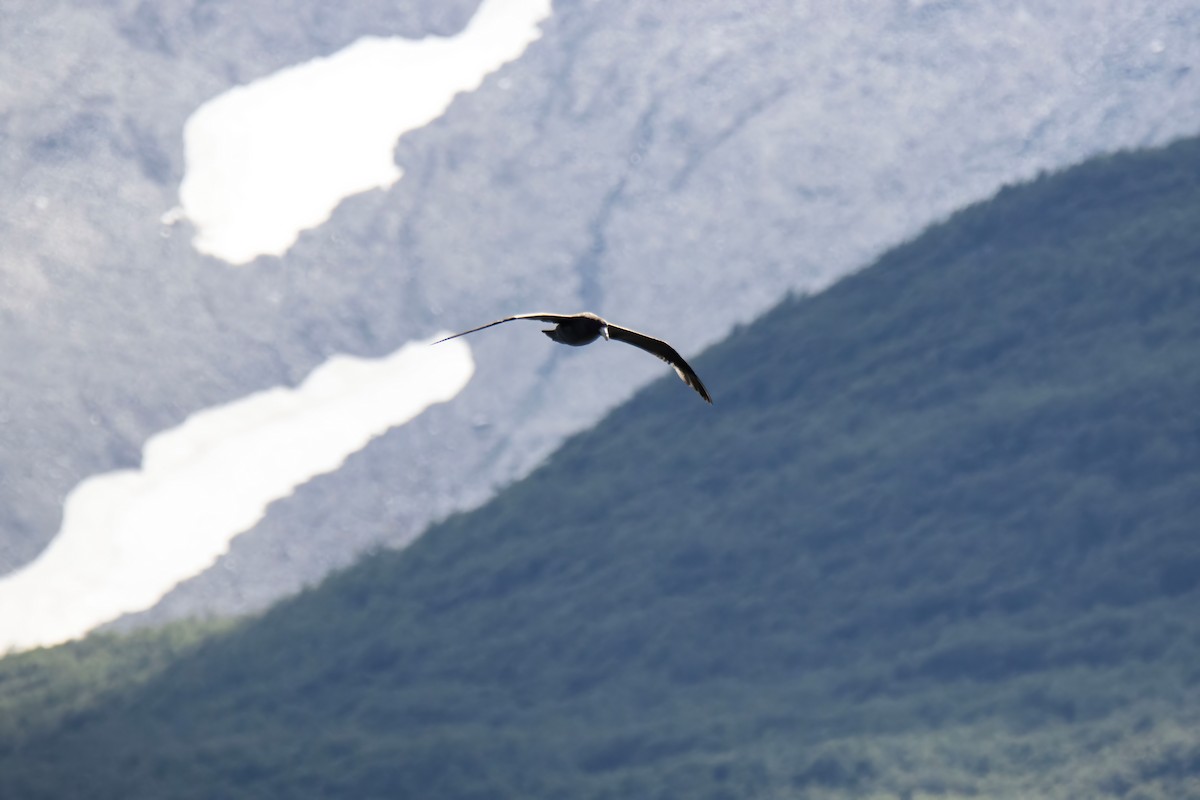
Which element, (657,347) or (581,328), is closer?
(581,328)

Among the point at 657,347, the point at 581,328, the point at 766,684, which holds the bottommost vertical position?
the point at 766,684

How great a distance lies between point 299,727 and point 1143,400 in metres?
90.3

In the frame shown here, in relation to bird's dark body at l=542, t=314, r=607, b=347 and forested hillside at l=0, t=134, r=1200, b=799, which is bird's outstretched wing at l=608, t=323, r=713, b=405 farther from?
forested hillside at l=0, t=134, r=1200, b=799

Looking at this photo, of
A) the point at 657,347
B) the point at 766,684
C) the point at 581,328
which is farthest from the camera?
the point at 766,684

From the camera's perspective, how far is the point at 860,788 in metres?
140

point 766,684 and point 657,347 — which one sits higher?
point 657,347

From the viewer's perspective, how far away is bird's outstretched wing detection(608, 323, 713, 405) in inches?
819

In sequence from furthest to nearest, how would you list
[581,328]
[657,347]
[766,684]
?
[766,684] < [657,347] < [581,328]

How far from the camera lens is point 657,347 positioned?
21750 mm

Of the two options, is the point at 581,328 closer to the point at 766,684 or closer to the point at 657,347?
the point at 657,347

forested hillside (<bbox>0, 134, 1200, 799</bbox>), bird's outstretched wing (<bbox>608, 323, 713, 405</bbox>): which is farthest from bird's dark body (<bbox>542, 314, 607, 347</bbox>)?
forested hillside (<bbox>0, 134, 1200, 799</bbox>)

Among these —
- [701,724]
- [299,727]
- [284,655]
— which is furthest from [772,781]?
[284,655]

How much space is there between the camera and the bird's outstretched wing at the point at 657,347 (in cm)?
2081

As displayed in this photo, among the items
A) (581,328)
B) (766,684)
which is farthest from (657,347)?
(766,684)
